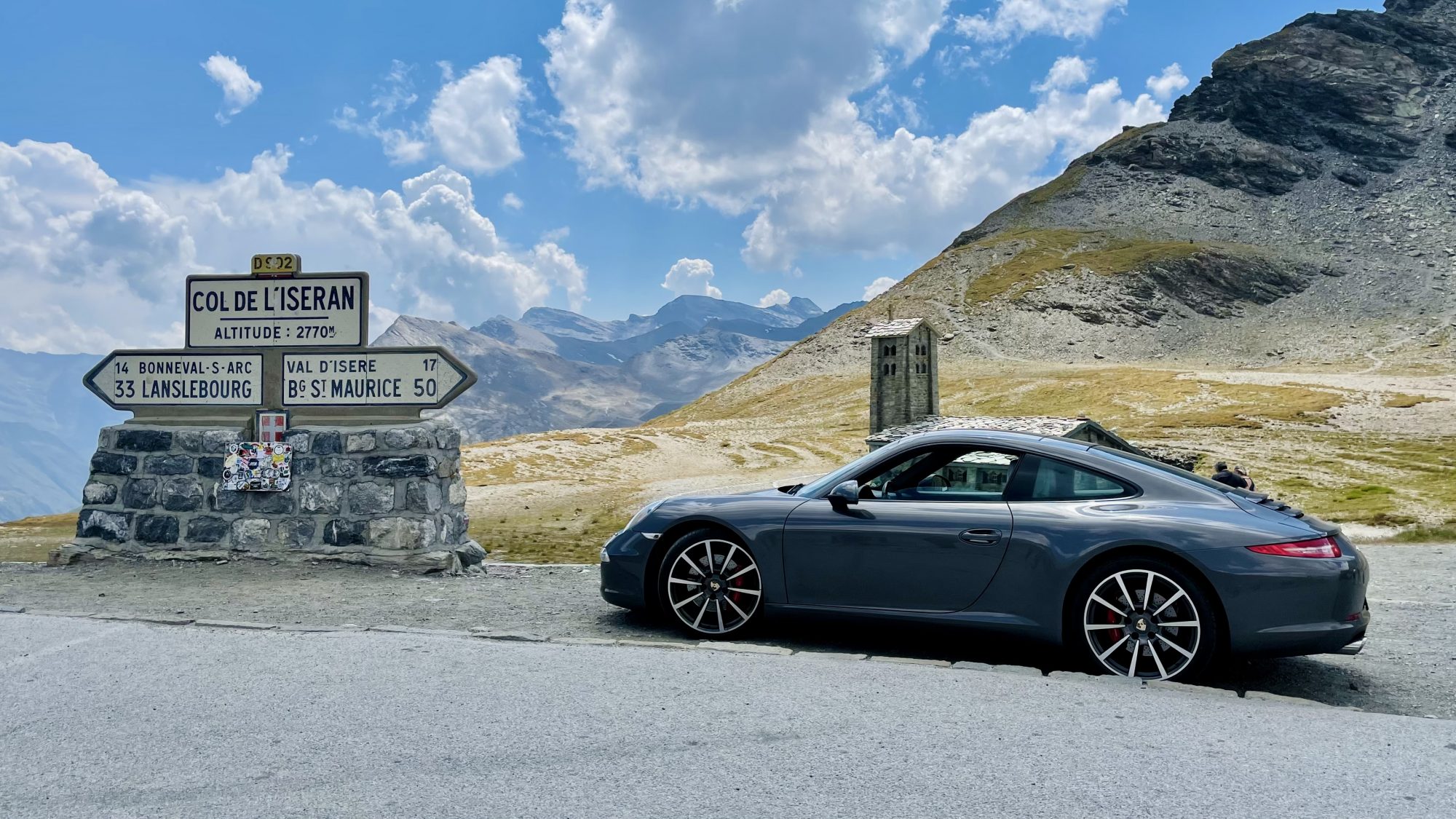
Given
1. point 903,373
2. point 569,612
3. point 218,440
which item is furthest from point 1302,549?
point 903,373

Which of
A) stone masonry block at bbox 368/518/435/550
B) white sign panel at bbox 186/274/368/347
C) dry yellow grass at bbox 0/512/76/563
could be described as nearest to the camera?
stone masonry block at bbox 368/518/435/550

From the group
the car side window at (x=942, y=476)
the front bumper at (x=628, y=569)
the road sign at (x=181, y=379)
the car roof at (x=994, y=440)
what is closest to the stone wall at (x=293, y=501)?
the road sign at (x=181, y=379)

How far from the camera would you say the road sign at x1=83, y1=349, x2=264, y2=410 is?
1013cm

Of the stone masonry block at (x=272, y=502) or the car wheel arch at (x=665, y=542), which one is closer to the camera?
the car wheel arch at (x=665, y=542)

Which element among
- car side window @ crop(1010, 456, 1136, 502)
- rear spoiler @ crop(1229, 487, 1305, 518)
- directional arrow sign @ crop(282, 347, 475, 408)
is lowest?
rear spoiler @ crop(1229, 487, 1305, 518)

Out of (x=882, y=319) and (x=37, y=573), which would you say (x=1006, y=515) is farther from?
(x=882, y=319)

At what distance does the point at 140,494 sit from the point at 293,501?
1790 millimetres

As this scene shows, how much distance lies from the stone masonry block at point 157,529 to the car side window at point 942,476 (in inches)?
313

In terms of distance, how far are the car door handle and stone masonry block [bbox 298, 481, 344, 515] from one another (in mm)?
6937

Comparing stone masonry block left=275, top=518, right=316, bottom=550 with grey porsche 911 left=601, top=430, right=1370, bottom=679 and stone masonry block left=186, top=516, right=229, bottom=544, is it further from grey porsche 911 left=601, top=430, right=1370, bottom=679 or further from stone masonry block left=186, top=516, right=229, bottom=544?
grey porsche 911 left=601, top=430, right=1370, bottom=679

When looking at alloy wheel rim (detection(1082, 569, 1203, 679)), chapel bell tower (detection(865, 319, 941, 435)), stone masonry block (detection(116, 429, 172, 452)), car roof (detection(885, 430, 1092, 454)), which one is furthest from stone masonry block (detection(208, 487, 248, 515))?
chapel bell tower (detection(865, 319, 941, 435))

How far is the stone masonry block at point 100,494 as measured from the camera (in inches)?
391

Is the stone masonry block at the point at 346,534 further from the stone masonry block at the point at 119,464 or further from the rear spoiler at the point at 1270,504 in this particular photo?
the rear spoiler at the point at 1270,504

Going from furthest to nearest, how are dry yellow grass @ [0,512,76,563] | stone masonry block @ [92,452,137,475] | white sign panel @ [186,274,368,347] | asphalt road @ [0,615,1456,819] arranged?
1. dry yellow grass @ [0,512,76,563]
2. white sign panel @ [186,274,368,347]
3. stone masonry block @ [92,452,137,475]
4. asphalt road @ [0,615,1456,819]
